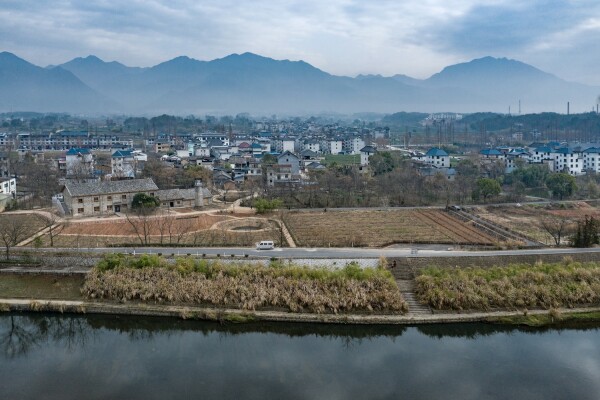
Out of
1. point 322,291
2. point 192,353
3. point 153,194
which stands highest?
point 153,194

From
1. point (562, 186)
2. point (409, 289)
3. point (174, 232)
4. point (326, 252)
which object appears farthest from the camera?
point (562, 186)

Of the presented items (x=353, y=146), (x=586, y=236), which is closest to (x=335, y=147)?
(x=353, y=146)

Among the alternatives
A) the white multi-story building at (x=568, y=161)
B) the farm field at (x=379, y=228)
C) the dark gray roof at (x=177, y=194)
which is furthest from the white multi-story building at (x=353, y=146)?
the farm field at (x=379, y=228)

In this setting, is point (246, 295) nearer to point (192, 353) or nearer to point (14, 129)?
point (192, 353)

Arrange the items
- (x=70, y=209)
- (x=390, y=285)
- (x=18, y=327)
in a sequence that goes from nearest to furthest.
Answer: (x=18, y=327) → (x=390, y=285) → (x=70, y=209)

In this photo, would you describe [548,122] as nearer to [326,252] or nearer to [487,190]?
[487,190]

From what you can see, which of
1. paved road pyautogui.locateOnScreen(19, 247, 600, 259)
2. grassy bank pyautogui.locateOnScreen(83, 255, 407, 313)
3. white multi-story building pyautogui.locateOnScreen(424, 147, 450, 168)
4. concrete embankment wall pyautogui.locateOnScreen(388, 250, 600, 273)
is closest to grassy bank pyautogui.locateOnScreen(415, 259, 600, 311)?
concrete embankment wall pyautogui.locateOnScreen(388, 250, 600, 273)

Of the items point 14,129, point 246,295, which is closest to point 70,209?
point 246,295

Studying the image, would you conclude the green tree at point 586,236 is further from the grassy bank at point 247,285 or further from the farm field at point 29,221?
the farm field at point 29,221
